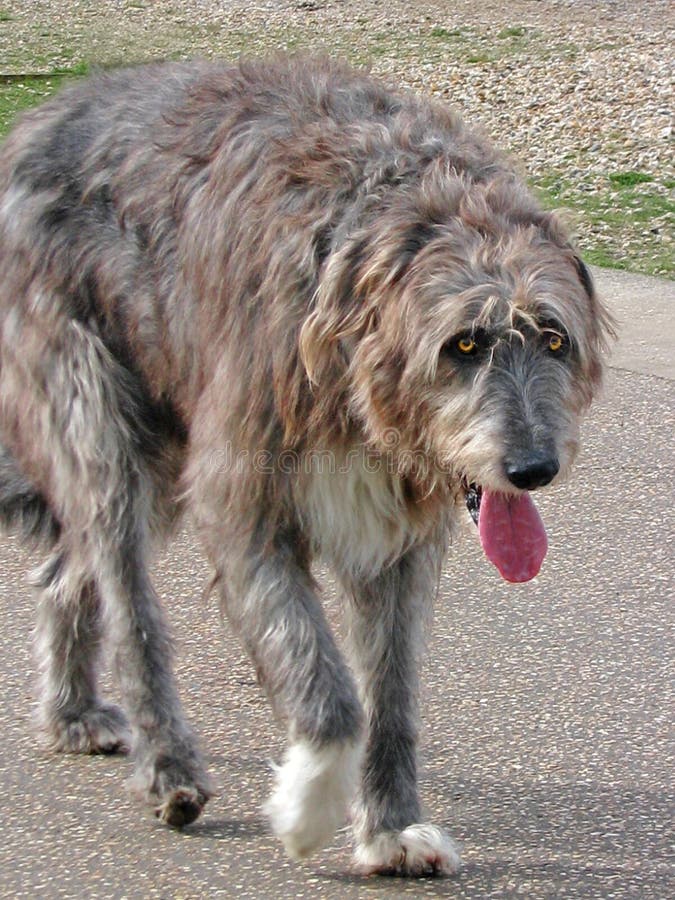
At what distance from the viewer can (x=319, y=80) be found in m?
3.76

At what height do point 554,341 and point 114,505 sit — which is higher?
point 554,341

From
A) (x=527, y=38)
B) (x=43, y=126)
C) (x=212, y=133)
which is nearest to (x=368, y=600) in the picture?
(x=212, y=133)

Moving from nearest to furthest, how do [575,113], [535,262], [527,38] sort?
[535,262] → [575,113] → [527,38]

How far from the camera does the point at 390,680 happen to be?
3662 mm

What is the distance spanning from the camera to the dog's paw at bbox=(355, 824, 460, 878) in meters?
3.45

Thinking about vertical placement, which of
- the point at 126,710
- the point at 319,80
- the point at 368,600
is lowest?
the point at 126,710

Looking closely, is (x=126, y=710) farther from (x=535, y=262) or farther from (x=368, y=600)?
(x=535, y=262)

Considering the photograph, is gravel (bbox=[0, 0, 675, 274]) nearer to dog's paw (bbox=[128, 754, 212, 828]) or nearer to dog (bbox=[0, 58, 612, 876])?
dog (bbox=[0, 58, 612, 876])

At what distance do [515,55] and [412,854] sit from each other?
473 inches

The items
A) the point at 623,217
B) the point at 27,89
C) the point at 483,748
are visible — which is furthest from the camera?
the point at 27,89

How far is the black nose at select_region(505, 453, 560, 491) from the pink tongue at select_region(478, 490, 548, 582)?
0.20m

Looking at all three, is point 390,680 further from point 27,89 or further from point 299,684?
point 27,89

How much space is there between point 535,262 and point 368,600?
90 cm

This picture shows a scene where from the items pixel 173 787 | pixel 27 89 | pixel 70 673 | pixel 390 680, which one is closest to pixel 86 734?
pixel 70 673
